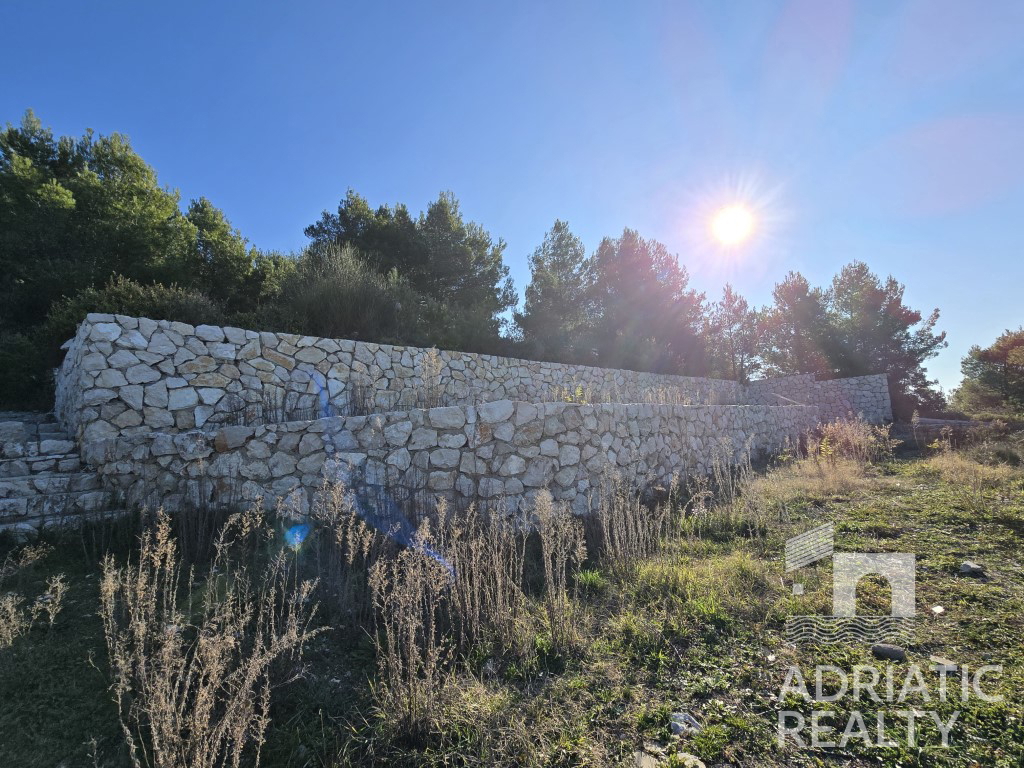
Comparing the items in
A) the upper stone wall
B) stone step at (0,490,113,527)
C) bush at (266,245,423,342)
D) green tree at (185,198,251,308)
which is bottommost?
stone step at (0,490,113,527)

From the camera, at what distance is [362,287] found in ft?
33.4

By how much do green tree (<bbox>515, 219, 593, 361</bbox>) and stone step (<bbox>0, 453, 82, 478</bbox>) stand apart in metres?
10.4

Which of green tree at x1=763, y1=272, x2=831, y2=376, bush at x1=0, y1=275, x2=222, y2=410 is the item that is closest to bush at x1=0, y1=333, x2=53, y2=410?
bush at x1=0, y1=275, x2=222, y2=410

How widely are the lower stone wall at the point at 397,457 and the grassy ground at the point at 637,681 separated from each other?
1.02 m

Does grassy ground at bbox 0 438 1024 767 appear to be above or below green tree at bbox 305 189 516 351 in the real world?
below

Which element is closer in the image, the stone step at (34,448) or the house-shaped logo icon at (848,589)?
the house-shaped logo icon at (848,589)

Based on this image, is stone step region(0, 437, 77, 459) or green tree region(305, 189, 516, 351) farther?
green tree region(305, 189, 516, 351)

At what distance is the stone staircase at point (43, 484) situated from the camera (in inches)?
158

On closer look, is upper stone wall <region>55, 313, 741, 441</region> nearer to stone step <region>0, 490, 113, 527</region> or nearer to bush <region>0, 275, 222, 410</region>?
bush <region>0, 275, 222, 410</region>

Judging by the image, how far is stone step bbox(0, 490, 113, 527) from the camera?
156 inches

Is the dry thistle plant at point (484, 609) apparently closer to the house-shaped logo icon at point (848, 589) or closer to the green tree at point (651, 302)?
the house-shaped logo icon at point (848, 589)

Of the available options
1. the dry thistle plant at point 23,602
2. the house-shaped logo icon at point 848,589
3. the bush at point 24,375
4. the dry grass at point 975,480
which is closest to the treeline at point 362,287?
Answer: the bush at point 24,375

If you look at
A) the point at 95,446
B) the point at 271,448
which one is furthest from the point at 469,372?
the point at 95,446

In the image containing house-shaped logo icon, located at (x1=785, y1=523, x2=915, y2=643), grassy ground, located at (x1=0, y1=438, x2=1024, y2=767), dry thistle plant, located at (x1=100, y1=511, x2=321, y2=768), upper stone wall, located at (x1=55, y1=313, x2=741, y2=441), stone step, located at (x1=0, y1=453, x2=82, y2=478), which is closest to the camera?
dry thistle plant, located at (x1=100, y1=511, x2=321, y2=768)
